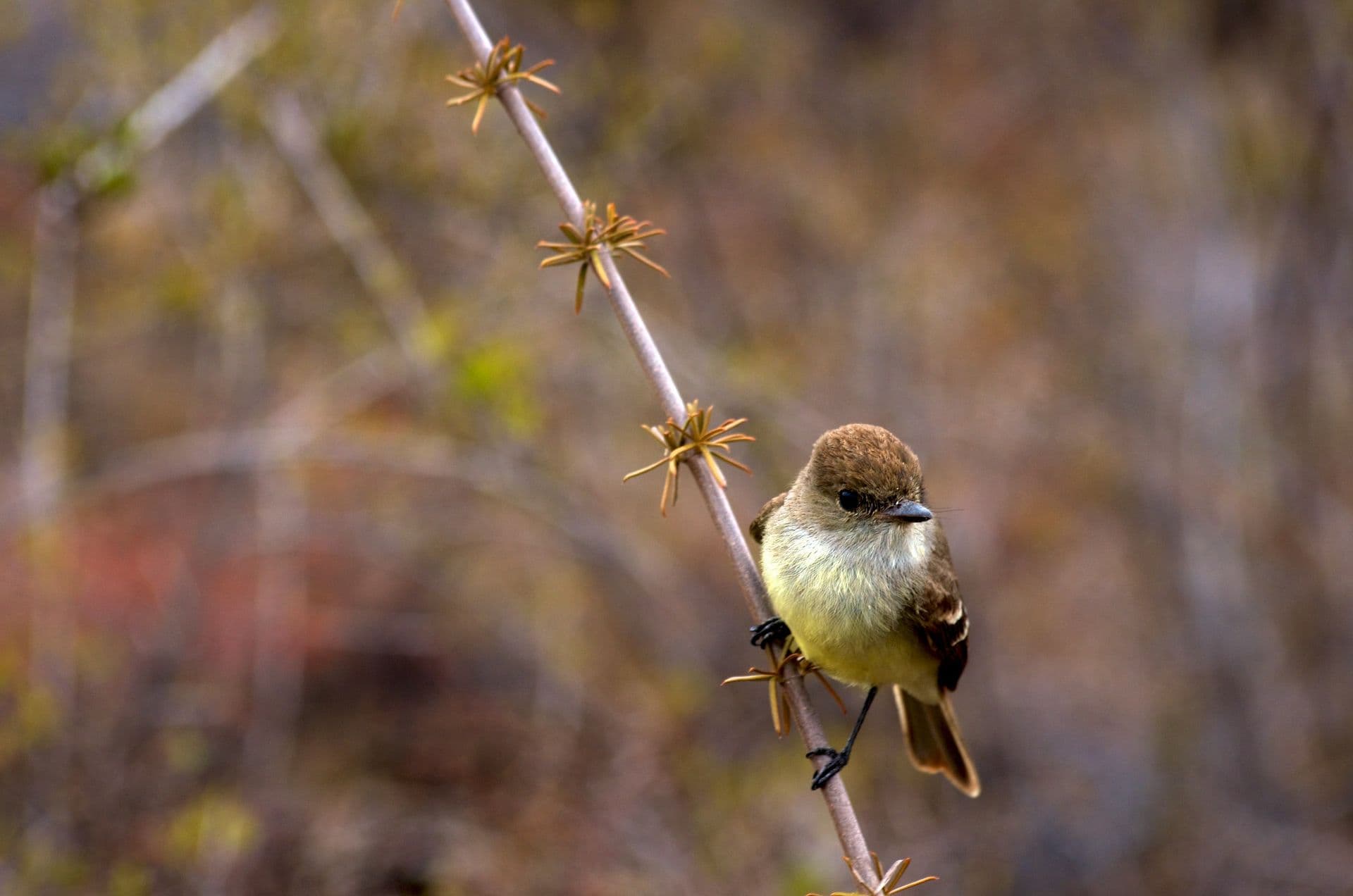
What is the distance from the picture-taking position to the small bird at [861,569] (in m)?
3.04

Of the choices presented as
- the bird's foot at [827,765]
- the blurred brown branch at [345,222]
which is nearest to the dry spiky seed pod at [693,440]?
the bird's foot at [827,765]

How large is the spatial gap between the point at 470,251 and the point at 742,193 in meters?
2.42

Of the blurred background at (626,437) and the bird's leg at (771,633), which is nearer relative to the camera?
the bird's leg at (771,633)

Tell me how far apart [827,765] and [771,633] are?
15.5 inches

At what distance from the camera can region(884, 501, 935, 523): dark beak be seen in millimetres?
3006

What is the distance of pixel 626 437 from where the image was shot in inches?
324

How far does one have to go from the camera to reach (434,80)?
20.0ft

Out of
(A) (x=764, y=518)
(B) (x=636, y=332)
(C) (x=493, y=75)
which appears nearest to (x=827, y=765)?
(A) (x=764, y=518)

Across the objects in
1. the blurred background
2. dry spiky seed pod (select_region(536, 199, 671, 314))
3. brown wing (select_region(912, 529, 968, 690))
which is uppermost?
the blurred background

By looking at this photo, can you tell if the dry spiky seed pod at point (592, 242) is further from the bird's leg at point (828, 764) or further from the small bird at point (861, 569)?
the small bird at point (861, 569)

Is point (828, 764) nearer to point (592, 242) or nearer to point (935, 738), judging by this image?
point (935, 738)

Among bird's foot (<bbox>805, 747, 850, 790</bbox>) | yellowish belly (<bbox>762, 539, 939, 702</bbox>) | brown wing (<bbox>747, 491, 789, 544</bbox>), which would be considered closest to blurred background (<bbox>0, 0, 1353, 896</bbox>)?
brown wing (<bbox>747, 491, 789, 544</bbox>)

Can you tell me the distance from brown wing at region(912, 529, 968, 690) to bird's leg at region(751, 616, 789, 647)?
34 cm

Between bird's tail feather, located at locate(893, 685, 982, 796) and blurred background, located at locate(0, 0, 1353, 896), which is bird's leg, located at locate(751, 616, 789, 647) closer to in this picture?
bird's tail feather, located at locate(893, 685, 982, 796)
